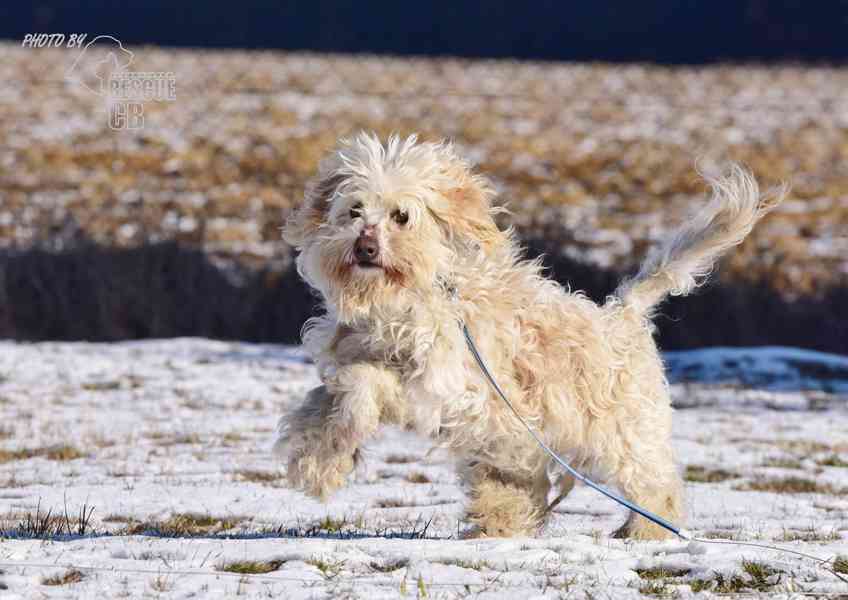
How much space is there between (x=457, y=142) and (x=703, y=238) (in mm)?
19330

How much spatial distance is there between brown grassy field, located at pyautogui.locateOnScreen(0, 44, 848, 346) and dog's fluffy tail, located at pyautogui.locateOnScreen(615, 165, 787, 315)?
80.0 inches

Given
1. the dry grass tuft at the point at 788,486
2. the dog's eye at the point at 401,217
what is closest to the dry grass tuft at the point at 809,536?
the dry grass tuft at the point at 788,486

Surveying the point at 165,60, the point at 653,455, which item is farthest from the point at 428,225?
the point at 165,60

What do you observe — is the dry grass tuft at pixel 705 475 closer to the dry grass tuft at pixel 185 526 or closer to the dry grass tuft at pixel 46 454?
the dry grass tuft at pixel 185 526

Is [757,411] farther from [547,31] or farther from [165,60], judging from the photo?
[547,31]

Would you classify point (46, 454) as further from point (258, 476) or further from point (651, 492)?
point (651, 492)

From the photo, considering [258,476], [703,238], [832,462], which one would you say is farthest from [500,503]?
[832,462]

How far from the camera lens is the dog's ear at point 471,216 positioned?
5098mm

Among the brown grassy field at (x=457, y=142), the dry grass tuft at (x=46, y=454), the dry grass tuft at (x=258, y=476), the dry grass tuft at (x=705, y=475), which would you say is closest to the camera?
the dry grass tuft at (x=258, y=476)

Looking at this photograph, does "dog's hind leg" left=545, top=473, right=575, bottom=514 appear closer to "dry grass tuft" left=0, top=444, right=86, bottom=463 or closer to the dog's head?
the dog's head

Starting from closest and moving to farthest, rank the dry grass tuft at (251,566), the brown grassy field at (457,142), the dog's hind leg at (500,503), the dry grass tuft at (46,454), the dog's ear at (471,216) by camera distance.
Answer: the dry grass tuft at (251,566) → the dog's ear at (471,216) → the dog's hind leg at (500,503) → the dry grass tuft at (46,454) → the brown grassy field at (457,142)

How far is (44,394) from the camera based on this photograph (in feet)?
33.8

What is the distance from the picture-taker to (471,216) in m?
5.13

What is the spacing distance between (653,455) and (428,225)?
1.41m
